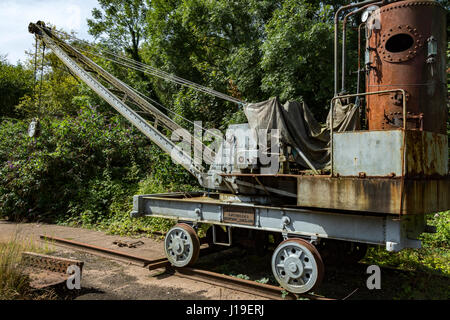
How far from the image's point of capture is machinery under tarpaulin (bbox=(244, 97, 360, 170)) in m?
6.20

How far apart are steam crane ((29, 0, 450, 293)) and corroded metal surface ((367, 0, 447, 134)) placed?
16 millimetres

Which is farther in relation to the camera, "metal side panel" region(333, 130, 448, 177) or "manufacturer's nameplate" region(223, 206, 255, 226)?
"manufacturer's nameplate" region(223, 206, 255, 226)

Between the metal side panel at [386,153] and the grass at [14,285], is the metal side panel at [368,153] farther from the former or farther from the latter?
the grass at [14,285]

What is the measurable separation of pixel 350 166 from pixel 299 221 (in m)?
1.27

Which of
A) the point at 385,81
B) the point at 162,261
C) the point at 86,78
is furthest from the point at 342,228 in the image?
the point at 86,78

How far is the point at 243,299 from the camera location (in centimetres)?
573

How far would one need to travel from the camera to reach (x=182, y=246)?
7082 mm

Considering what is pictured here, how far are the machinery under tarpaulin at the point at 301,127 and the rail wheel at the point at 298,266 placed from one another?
1.45 meters

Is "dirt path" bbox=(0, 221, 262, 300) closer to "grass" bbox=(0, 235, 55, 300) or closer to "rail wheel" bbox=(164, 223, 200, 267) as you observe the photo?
"rail wheel" bbox=(164, 223, 200, 267)

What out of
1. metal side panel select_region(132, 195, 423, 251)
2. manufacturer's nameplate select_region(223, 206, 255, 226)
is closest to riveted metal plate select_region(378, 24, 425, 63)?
metal side panel select_region(132, 195, 423, 251)

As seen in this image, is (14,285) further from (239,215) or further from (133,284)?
(239,215)

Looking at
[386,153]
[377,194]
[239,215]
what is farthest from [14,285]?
[386,153]

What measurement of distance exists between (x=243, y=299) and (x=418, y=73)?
15.1 feet

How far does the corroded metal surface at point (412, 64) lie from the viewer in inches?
221
